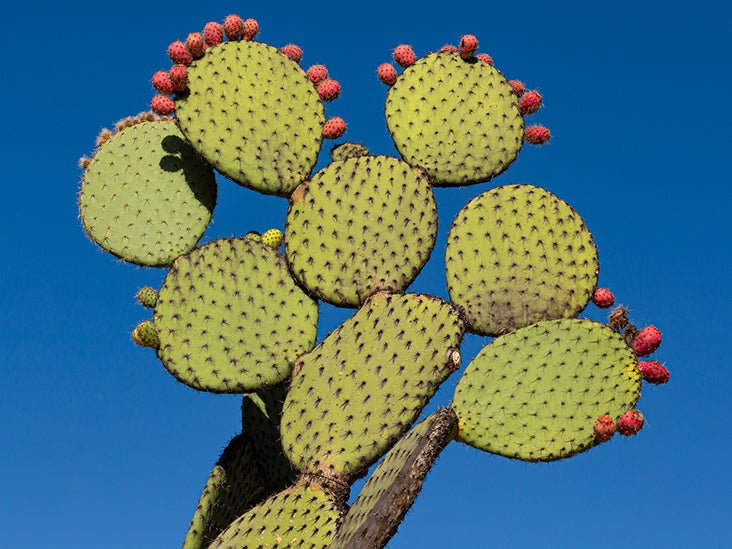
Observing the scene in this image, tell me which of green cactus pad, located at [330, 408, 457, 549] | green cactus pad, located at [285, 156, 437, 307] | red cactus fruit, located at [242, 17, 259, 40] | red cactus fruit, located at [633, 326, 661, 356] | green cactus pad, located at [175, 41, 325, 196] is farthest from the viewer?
red cactus fruit, located at [242, 17, 259, 40]

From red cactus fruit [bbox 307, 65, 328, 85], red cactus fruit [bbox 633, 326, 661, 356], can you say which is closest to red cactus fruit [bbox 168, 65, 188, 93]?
red cactus fruit [bbox 307, 65, 328, 85]

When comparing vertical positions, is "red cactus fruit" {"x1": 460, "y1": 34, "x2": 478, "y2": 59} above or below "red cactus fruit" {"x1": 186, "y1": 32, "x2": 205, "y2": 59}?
above

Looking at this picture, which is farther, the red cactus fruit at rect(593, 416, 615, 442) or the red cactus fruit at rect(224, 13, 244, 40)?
the red cactus fruit at rect(224, 13, 244, 40)

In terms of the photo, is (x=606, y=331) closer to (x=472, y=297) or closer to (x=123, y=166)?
(x=472, y=297)

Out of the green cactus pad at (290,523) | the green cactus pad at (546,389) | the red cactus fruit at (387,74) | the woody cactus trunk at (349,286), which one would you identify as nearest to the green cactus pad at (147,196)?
the woody cactus trunk at (349,286)

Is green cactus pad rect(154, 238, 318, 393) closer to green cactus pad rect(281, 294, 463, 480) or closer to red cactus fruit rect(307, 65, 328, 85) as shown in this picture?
green cactus pad rect(281, 294, 463, 480)

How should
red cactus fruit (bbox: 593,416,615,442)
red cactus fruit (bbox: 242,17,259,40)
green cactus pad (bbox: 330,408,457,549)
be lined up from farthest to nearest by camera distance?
red cactus fruit (bbox: 242,17,259,40)
red cactus fruit (bbox: 593,416,615,442)
green cactus pad (bbox: 330,408,457,549)
